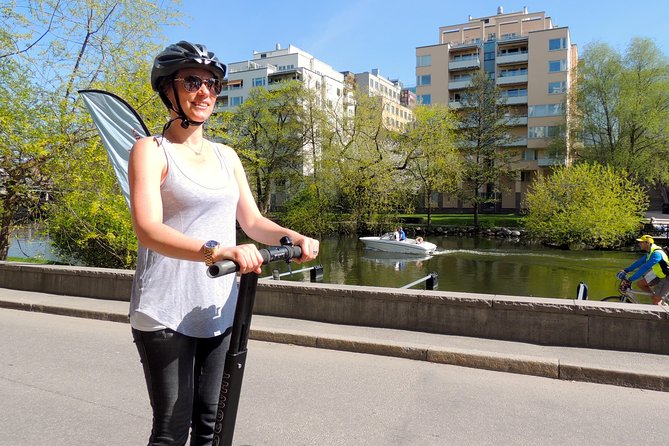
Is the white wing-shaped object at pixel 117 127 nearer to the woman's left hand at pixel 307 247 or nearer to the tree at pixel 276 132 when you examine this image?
the woman's left hand at pixel 307 247

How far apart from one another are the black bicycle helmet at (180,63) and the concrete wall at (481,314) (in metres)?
5.16

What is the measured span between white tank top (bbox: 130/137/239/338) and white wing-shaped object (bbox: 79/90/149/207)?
3795 millimetres

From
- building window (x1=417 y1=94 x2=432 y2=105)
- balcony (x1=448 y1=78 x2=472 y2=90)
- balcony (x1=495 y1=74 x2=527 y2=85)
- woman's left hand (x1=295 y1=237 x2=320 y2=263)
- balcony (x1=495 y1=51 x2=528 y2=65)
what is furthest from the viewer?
building window (x1=417 y1=94 x2=432 y2=105)

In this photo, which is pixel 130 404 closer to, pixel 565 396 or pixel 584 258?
pixel 565 396

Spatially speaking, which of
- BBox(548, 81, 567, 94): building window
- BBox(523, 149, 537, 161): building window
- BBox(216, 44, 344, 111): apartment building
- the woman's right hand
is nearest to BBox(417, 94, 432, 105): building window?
BBox(216, 44, 344, 111): apartment building

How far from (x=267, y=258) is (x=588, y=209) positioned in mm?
35219

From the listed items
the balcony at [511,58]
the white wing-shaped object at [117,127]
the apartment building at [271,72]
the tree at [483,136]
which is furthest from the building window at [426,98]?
the white wing-shaped object at [117,127]

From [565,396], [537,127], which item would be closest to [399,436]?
[565,396]

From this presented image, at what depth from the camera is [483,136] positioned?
51781mm

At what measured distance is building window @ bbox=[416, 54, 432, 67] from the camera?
72.3 metres

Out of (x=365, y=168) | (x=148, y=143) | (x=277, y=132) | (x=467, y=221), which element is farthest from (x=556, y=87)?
(x=148, y=143)

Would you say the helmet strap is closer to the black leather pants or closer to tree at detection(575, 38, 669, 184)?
the black leather pants

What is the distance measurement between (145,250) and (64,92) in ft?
37.4

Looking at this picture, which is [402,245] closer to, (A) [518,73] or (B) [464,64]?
(A) [518,73]
